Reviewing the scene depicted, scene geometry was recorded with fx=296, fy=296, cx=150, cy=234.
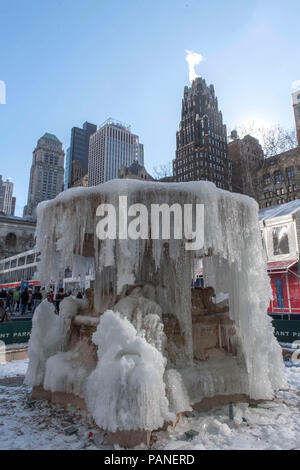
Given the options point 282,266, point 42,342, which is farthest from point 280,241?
point 42,342

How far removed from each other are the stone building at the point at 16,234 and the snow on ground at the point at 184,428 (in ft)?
189

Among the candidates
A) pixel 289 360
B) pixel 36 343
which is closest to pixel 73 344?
pixel 36 343

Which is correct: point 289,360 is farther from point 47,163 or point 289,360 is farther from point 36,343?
point 47,163

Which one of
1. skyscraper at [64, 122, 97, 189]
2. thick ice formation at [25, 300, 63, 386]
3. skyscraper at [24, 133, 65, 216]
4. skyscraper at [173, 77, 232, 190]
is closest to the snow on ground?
thick ice formation at [25, 300, 63, 386]

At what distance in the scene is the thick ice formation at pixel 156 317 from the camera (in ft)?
11.2

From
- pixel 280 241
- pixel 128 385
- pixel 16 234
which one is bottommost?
pixel 128 385

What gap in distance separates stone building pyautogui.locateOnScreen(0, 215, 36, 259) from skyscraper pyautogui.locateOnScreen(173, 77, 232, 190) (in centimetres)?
3903

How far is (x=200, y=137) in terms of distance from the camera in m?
93.0

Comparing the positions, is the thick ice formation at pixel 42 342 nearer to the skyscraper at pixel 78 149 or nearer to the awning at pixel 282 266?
the awning at pixel 282 266

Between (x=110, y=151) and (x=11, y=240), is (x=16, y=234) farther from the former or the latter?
(x=110, y=151)

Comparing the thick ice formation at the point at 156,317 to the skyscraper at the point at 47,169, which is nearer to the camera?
the thick ice formation at the point at 156,317

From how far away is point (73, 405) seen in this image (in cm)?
452

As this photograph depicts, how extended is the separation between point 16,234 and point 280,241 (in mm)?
54604

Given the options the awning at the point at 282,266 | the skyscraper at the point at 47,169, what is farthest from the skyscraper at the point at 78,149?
the awning at the point at 282,266
